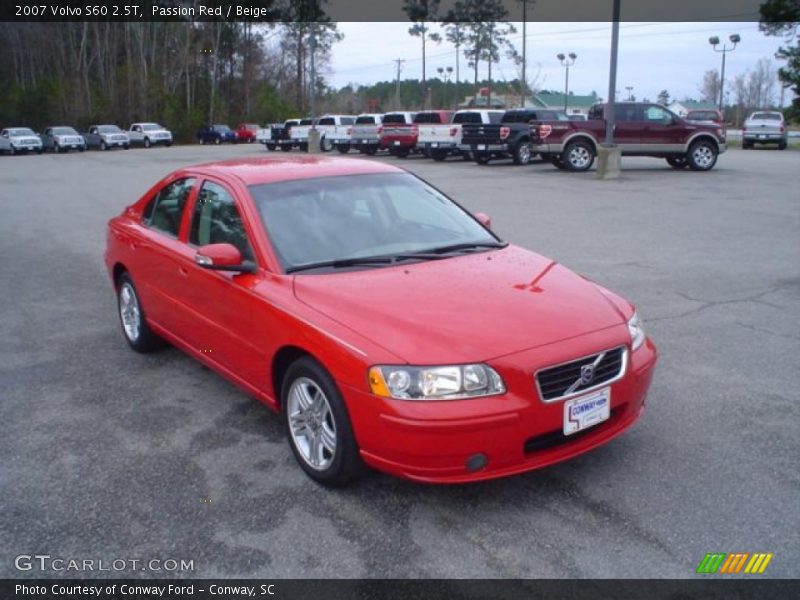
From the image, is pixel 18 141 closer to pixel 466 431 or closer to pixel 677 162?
pixel 677 162

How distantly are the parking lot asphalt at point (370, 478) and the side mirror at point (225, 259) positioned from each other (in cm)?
101

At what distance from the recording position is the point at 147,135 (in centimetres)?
5197

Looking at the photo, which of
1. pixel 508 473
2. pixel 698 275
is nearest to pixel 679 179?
pixel 698 275

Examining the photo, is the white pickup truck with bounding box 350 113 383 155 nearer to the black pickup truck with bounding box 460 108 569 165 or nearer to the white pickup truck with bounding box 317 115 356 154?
the white pickup truck with bounding box 317 115 356 154

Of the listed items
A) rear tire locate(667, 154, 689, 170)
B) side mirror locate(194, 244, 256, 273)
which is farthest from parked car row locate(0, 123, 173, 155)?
side mirror locate(194, 244, 256, 273)

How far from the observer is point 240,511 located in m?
3.66

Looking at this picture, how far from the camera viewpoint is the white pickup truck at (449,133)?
26906 millimetres

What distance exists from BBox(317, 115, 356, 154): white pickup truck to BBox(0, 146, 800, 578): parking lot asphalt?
30053 millimetres

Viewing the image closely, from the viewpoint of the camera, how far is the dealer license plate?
3.55 metres

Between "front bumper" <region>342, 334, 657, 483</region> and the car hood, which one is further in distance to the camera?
the car hood

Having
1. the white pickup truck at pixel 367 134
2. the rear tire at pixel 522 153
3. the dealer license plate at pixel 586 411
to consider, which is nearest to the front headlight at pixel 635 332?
the dealer license plate at pixel 586 411

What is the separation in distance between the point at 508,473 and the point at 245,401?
7.33 ft

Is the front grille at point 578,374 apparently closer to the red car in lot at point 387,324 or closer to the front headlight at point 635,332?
the red car in lot at point 387,324

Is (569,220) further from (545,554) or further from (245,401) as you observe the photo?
(545,554)
